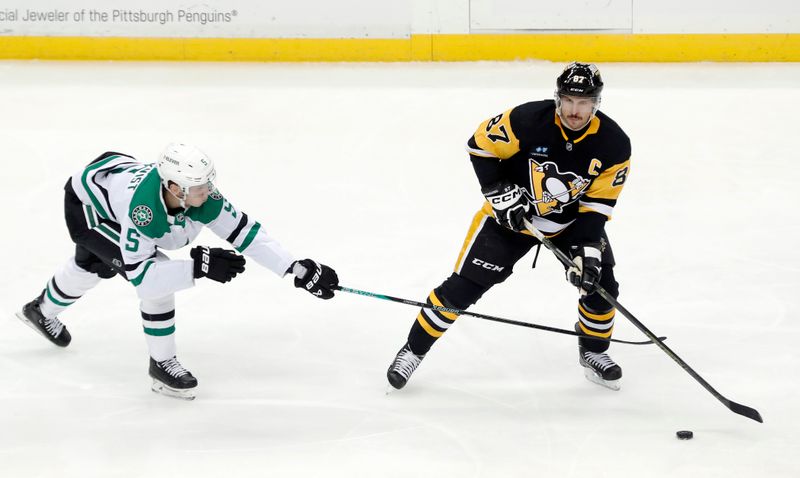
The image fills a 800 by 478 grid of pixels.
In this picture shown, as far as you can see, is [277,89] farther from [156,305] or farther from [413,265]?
[156,305]

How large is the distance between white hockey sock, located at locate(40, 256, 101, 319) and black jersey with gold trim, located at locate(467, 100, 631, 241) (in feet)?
4.88

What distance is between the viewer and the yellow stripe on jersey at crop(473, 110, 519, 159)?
313 cm

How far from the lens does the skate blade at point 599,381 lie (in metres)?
3.30

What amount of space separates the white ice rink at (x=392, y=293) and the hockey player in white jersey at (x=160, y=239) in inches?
9.6

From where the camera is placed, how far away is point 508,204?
3125 millimetres

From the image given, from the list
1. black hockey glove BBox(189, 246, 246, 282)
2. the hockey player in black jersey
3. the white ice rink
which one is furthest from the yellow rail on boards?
black hockey glove BBox(189, 246, 246, 282)

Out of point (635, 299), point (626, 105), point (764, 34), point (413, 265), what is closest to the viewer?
point (635, 299)

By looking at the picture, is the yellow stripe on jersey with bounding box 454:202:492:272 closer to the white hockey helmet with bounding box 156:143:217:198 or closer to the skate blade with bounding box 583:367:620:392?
the skate blade with bounding box 583:367:620:392

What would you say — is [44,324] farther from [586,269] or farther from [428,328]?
[586,269]

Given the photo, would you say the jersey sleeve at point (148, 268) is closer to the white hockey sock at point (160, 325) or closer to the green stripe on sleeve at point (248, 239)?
the white hockey sock at point (160, 325)

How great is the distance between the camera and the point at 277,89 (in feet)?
22.2

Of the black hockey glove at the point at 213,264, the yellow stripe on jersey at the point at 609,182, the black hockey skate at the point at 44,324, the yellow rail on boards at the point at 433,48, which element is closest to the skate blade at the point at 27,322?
the black hockey skate at the point at 44,324

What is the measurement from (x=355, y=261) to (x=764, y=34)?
172 inches

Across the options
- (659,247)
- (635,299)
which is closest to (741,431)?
(635,299)
